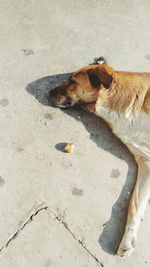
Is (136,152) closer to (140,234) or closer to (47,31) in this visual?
(140,234)

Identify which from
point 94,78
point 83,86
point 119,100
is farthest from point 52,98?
point 119,100

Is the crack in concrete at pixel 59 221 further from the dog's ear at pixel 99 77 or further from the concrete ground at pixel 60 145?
the dog's ear at pixel 99 77

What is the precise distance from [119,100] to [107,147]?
1.66 ft

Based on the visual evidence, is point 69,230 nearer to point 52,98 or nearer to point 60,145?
point 60,145

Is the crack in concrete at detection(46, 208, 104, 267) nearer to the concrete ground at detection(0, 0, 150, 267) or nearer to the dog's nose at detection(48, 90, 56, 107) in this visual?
the concrete ground at detection(0, 0, 150, 267)

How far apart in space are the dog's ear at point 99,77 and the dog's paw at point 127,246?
1.58 metres

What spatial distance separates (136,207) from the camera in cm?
473

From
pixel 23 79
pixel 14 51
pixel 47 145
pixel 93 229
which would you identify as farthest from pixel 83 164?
pixel 14 51

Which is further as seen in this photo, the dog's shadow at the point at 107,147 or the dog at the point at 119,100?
the dog at the point at 119,100

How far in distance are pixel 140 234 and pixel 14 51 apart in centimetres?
261

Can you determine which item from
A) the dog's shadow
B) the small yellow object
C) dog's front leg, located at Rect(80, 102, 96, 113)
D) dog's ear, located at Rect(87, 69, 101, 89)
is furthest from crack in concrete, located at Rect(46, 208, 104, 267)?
dog's ear, located at Rect(87, 69, 101, 89)

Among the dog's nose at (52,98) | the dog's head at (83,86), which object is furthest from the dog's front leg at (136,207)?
the dog's nose at (52,98)

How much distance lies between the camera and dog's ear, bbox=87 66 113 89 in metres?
5.05

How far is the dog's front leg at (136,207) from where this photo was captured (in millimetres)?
4496
